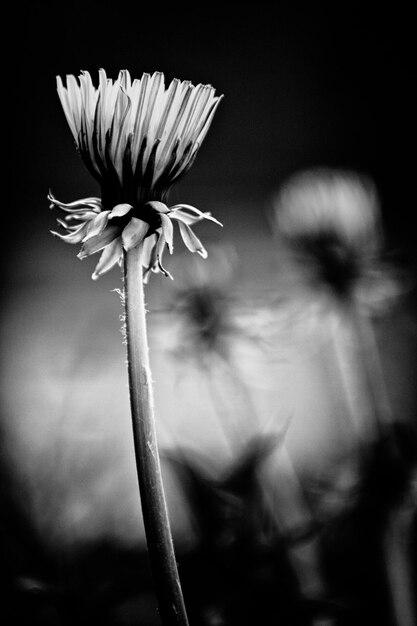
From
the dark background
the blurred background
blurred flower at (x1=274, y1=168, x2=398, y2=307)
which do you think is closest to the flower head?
blurred flower at (x1=274, y1=168, x2=398, y2=307)

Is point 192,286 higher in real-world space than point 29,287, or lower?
lower

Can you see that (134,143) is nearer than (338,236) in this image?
Yes

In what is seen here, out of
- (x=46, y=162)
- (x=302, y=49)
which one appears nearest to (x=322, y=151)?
(x=302, y=49)

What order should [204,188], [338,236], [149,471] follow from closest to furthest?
[149,471] → [338,236] → [204,188]

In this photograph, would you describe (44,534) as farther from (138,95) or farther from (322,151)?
(322,151)

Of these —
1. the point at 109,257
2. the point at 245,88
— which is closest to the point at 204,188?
the point at 245,88

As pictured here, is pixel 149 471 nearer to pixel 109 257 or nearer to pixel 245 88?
pixel 109 257

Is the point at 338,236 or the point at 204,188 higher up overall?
the point at 204,188

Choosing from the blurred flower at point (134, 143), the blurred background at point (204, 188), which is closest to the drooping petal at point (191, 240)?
the blurred flower at point (134, 143)
